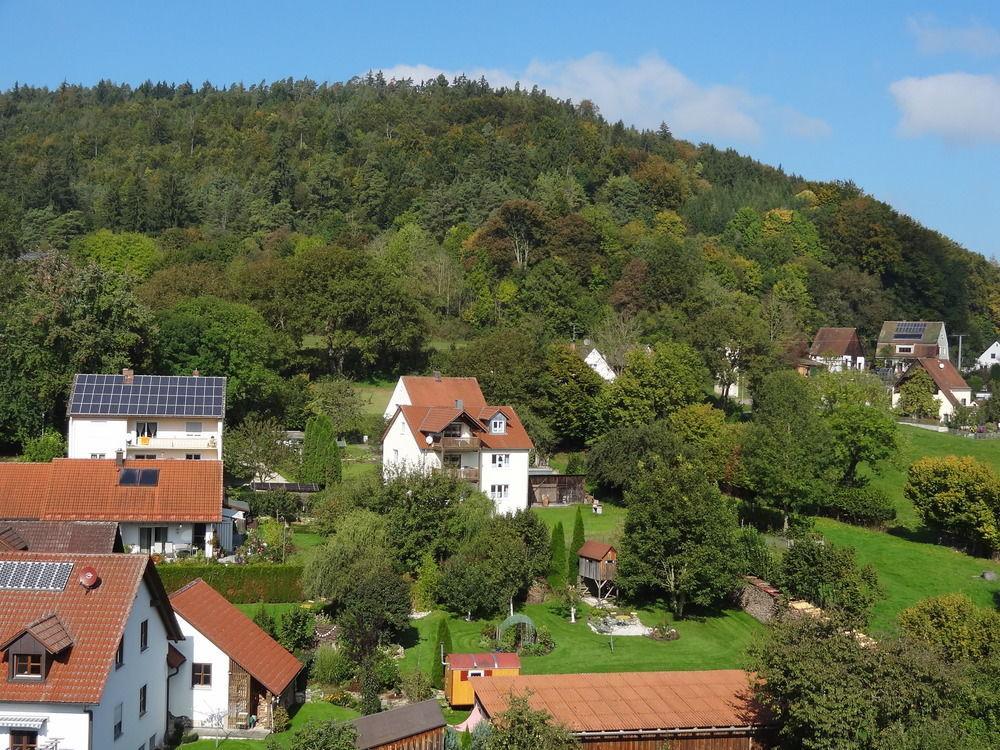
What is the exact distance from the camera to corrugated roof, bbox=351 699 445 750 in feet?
84.5

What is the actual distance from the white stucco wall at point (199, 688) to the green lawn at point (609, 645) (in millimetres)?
6874

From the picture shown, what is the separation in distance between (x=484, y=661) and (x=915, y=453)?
35.3 m

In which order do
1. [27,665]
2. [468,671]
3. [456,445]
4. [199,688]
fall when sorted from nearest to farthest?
[27,665]
[199,688]
[468,671]
[456,445]

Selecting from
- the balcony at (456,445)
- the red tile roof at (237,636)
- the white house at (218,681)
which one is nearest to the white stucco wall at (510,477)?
the balcony at (456,445)

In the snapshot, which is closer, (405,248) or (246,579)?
(246,579)

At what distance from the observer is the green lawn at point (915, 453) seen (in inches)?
1981

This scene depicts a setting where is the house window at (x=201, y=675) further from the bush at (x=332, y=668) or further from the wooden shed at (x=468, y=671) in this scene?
the wooden shed at (x=468, y=671)

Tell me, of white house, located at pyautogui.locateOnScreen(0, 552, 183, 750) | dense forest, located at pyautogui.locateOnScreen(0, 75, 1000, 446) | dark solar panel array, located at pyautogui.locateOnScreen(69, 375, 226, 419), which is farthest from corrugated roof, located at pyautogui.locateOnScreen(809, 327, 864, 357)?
white house, located at pyautogui.locateOnScreen(0, 552, 183, 750)

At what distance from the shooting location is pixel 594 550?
1634 inches

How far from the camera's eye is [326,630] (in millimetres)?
35406

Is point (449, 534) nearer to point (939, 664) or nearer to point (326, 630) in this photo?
point (326, 630)

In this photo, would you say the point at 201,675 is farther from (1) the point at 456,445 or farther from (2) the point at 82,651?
(1) the point at 456,445

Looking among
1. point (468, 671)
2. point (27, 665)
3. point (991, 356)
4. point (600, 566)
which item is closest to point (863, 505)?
point (600, 566)

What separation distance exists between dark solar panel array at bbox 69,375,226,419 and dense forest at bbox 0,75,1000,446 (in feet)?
8.98
